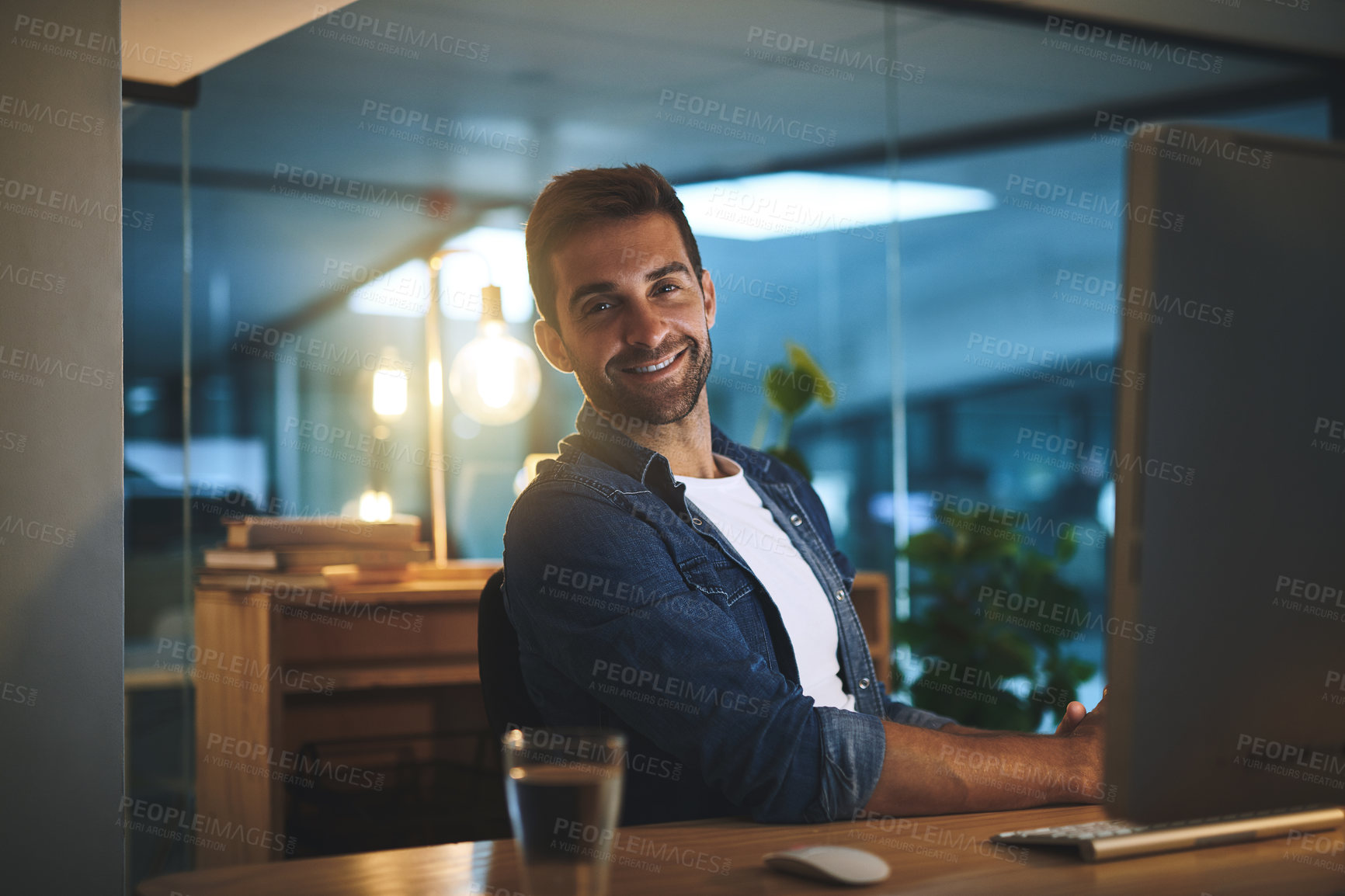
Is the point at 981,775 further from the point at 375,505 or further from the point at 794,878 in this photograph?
the point at 375,505

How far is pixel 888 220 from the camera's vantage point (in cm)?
410

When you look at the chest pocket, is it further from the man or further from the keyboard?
the keyboard

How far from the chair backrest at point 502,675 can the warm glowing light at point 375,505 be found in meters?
1.85

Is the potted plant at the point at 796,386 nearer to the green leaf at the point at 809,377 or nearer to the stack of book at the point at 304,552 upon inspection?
the green leaf at the point at 809,377

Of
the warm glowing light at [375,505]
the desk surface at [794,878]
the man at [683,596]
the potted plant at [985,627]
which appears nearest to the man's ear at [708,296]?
the man at [683,596]

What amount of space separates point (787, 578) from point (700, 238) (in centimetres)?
245

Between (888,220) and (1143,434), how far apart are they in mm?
3522

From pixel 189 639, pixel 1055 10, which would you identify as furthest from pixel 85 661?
pixel 1055 10

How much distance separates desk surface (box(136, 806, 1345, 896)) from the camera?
2.75 feet

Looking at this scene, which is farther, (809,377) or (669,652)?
(809,377)

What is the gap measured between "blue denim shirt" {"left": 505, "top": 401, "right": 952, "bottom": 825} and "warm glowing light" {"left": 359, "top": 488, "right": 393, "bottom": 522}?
5.79ft

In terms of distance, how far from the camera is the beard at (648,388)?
1638 millimetres

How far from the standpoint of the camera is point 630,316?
1628 millimetres

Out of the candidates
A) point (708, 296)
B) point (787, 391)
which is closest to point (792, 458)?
point (787, 391)
